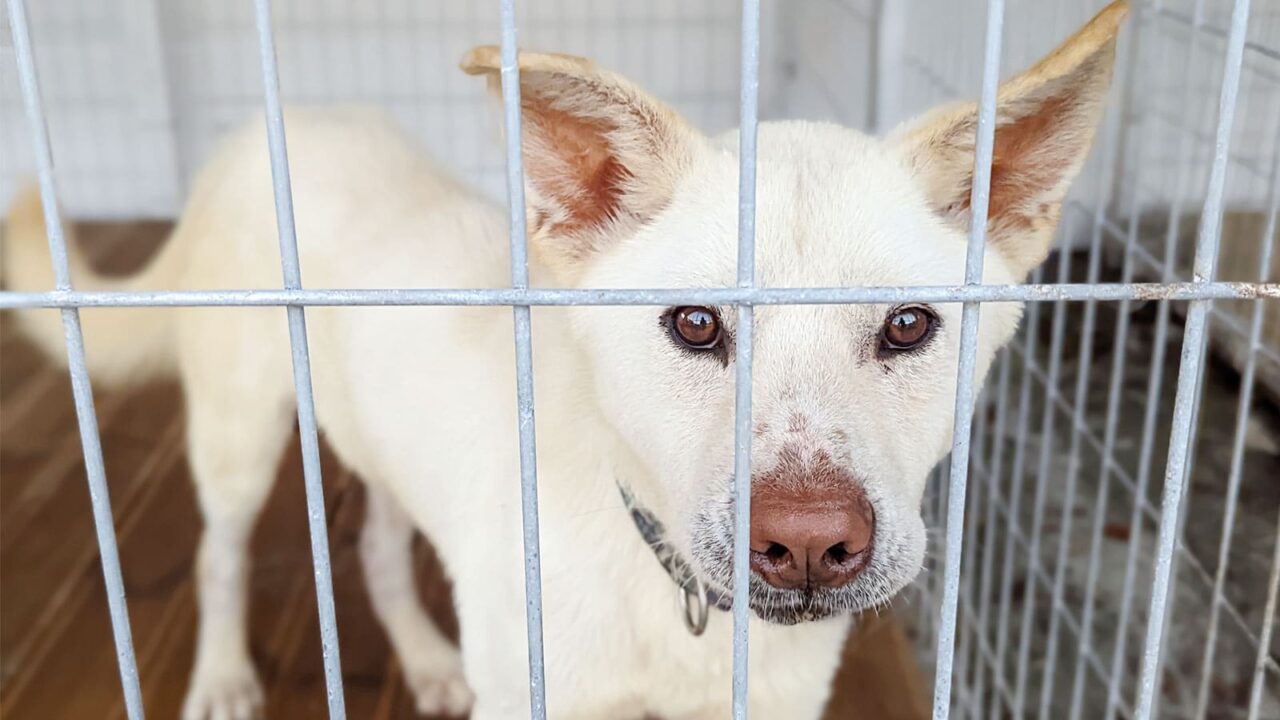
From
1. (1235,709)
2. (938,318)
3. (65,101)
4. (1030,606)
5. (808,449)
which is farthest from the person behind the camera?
(65,101)

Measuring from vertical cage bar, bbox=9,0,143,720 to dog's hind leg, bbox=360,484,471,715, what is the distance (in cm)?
119

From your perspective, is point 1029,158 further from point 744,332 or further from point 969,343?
point 744,332

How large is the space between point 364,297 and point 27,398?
291 centimetres

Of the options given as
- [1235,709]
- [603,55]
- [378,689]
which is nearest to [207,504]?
[378,689]

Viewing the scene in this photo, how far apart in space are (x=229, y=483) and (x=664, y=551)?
108 centimetres

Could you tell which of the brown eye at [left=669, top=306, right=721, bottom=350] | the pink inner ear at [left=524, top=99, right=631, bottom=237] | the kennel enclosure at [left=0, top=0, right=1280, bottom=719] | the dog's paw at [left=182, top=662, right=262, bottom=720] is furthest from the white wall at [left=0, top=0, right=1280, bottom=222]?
the brown eye at [left=669, top=306, right=721, bottom=350]

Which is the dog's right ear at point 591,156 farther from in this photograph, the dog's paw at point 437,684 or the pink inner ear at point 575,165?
the dog's paw at point 437,684

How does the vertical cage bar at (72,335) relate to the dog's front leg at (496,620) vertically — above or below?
above

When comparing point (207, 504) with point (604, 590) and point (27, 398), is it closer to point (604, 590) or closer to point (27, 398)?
point (604, 590)

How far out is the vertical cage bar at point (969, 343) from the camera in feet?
3.08

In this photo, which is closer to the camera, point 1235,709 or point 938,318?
point 938,318

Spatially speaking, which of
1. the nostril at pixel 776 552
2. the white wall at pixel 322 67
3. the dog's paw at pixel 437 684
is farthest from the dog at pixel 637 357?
the white wall at pixel 322 67

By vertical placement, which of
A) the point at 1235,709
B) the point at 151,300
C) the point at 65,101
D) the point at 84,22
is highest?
Answer: the point at 84,22

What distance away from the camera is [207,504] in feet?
7.15
